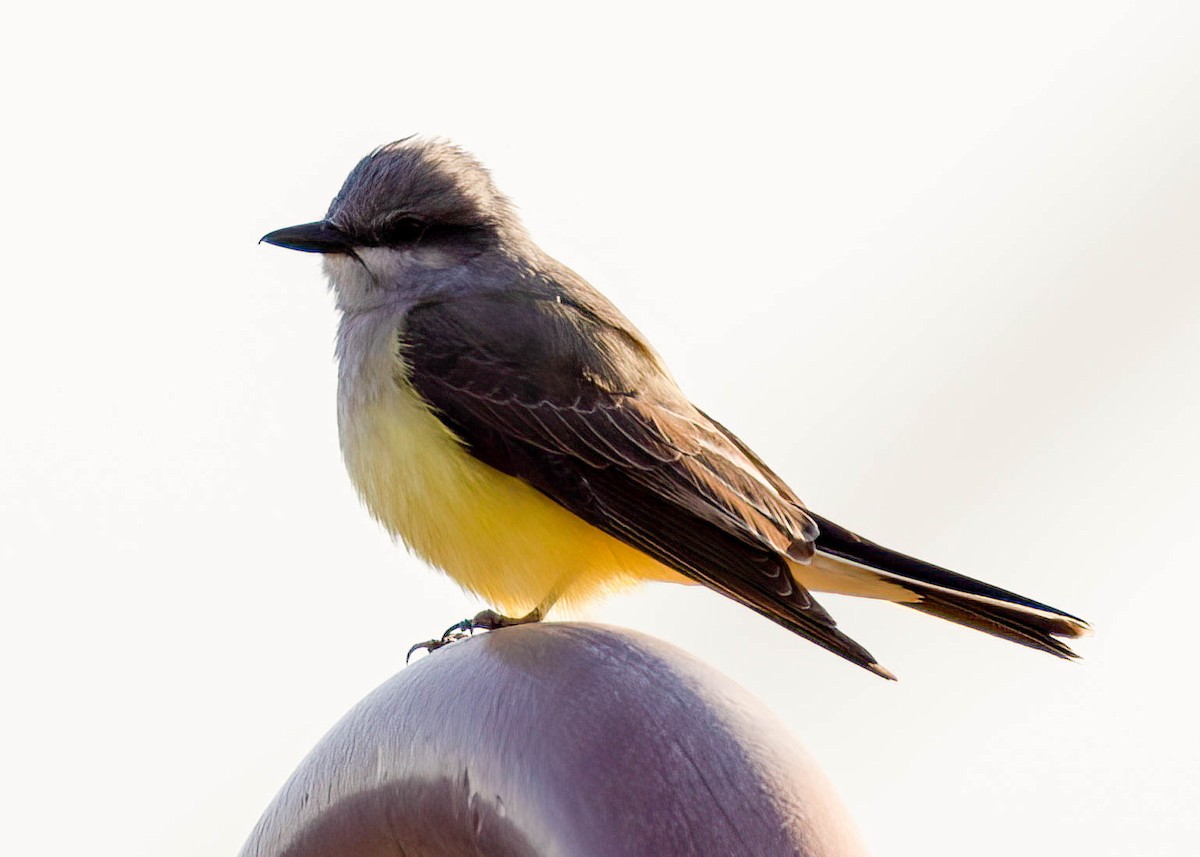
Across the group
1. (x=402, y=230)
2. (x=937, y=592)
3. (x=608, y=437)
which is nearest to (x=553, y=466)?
(x=608, y=437)

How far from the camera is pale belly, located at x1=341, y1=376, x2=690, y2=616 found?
411 centimetres

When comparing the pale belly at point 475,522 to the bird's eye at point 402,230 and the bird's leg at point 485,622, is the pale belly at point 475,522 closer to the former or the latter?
the bird's leg at point 485,622

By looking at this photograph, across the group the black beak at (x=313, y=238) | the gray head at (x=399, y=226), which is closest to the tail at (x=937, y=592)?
the gray head at (x=399, y=226)

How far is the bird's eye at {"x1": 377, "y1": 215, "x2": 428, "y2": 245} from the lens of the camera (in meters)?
4.95

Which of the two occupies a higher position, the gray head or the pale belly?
the gray head

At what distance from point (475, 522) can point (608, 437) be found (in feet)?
1.51

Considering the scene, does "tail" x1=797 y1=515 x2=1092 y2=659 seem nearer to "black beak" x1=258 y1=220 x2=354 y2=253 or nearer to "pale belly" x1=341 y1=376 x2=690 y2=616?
"pale belly" x1=341 y1=376 x2=690 y2=616

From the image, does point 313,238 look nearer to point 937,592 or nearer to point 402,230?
point 402,230

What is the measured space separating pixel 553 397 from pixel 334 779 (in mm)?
1965

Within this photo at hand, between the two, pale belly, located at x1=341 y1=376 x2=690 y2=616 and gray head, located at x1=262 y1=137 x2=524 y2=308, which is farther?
gray head, located at x1=262 y1=137 x2=524 y2=308

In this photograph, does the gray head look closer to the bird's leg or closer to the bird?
the bird

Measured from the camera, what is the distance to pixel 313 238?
4.89 meters

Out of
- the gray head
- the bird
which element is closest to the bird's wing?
the bird

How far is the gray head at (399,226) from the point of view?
4910 millimetres
